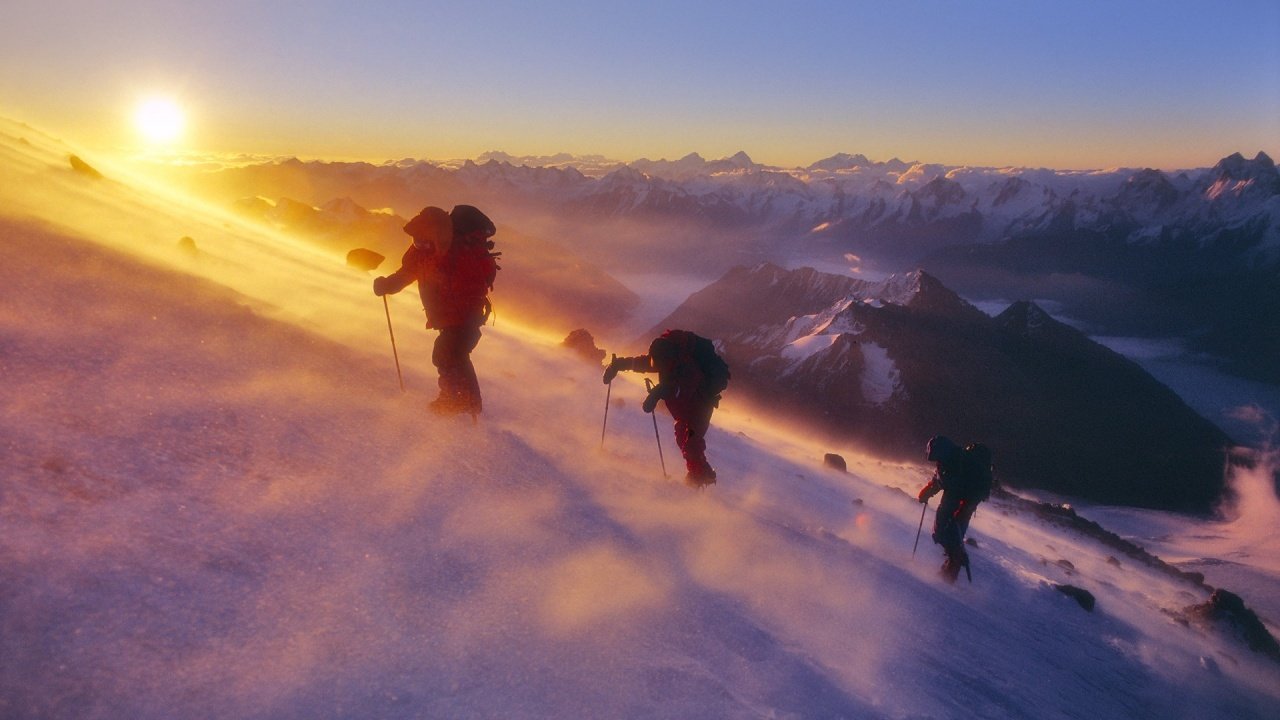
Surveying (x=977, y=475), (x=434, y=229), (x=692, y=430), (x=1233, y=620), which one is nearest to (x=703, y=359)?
(x=692, y=430)

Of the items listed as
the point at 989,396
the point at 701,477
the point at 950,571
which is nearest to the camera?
the point at 701,477

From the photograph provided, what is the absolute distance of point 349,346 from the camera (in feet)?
21.8

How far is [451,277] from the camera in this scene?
21.5ft

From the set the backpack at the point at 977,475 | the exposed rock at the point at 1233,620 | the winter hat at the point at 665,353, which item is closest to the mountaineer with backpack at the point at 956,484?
the backpack at the point at 977,475

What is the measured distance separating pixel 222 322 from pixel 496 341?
5624 millimetres

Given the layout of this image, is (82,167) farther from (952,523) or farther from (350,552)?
(952,523)

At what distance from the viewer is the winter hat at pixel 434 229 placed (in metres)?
6.36

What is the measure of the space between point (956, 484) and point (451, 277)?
8927mm

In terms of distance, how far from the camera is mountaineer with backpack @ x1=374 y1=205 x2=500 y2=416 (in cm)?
637

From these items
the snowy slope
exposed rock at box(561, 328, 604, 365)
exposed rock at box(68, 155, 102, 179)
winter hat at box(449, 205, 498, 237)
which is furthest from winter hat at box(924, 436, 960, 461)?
exposed rock at box(68, 155, 102, 179)

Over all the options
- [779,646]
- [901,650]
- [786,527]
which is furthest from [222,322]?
[901,650]

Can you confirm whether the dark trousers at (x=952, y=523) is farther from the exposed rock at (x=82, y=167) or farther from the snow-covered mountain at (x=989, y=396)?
the snow-covered mountain at (x=989, y=396)

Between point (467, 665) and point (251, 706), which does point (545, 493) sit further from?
point (251, 706)

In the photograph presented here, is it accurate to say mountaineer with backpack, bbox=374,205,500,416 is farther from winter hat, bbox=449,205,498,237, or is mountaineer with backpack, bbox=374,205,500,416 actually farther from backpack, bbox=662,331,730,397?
backpack, bbox=662,331,730,397
